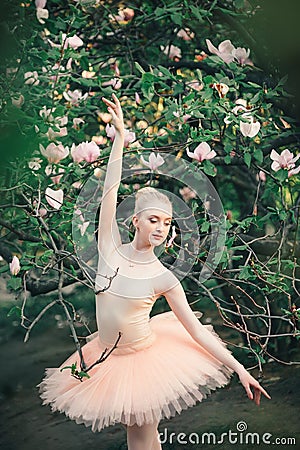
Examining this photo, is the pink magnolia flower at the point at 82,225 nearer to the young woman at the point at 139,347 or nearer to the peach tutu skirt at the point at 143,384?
the young woman at the point at 139,347

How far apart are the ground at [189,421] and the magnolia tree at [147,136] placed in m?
0.25

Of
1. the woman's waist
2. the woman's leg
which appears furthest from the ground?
the woman's waist

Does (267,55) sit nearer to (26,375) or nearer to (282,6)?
(282,6)

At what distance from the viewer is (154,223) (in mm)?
1513

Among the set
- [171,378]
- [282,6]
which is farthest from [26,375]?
[282,6]

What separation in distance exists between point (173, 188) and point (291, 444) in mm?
920

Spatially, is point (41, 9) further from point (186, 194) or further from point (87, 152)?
point (186, 194)

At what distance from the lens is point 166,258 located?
6.55 ft

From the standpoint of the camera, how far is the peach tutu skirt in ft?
4.90

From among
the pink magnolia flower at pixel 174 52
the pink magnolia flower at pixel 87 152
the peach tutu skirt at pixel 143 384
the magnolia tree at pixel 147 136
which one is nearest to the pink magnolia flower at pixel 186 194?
the magnolia tree at pixel 147 136

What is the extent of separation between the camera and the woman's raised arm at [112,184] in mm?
1526

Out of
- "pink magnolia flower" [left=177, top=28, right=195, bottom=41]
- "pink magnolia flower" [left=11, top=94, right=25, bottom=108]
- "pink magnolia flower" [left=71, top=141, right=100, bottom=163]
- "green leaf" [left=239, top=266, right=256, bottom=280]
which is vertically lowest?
"green leaf" [left=239, top=266, right=256, bottom=280]

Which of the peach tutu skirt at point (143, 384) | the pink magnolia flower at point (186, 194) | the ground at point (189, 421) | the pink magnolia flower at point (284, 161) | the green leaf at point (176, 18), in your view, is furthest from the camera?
the pink magnolia flower at point (186, 194)

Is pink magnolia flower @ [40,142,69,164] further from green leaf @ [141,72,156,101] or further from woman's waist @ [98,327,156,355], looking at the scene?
woman's waist @ [98,327,156,355]
